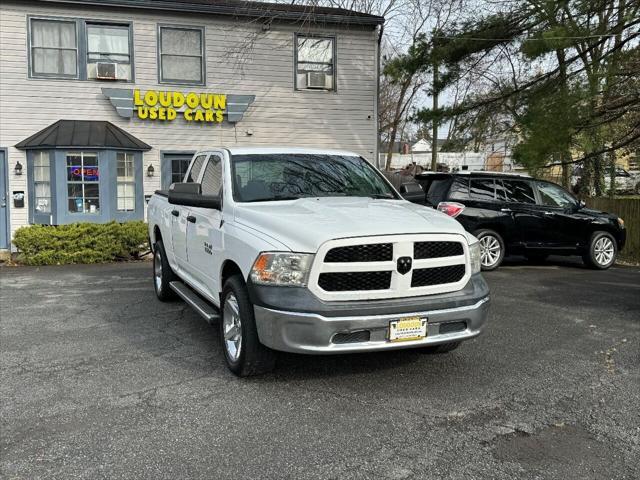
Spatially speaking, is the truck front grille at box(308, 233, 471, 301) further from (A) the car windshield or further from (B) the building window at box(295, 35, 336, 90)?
(B) the building window at box(295, 35, 336, 90)

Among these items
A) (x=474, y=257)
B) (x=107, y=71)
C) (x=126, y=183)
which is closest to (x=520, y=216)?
(x=474, y=257)

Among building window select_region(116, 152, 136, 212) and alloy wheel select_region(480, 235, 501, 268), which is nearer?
alloy wheel select_region(480, 235, 501, 268)

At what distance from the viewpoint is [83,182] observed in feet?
43.2

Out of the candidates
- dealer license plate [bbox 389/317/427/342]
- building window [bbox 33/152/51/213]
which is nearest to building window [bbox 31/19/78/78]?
building window [bbox 33/152/51/213]

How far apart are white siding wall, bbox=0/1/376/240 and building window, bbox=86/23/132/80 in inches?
8.4

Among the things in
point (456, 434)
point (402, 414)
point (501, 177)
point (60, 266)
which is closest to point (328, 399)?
point (402, 414)

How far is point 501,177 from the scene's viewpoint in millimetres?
10516

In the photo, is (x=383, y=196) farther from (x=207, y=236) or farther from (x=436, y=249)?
(x=207, y=236)

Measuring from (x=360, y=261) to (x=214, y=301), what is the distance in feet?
5.44

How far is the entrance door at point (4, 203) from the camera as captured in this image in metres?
13.1

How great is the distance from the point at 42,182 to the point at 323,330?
11.4 metres

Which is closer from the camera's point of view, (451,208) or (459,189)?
(451,208)

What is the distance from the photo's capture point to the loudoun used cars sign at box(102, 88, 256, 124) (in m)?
13.4

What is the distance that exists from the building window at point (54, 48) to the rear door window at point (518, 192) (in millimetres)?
9799
